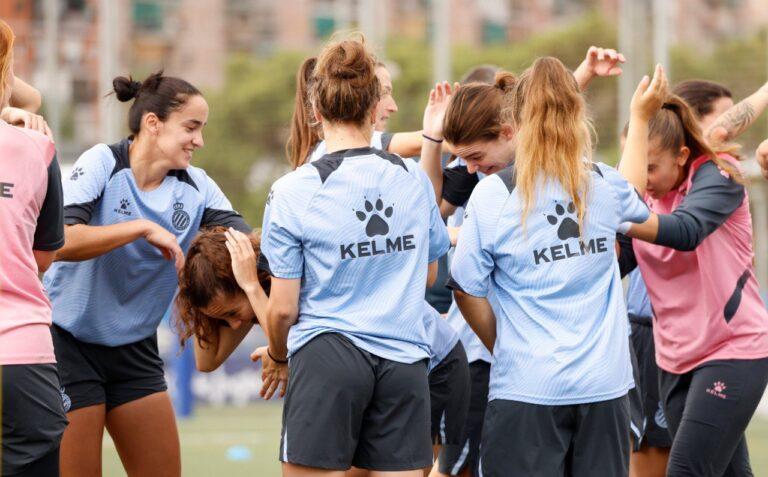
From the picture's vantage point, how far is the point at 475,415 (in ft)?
15.8

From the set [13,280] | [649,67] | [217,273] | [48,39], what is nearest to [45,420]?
[13,280]

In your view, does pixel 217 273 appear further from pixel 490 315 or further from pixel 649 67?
pixel 649 67

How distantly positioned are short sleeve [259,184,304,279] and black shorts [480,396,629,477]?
2.79 feet

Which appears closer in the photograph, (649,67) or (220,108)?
(649,67)

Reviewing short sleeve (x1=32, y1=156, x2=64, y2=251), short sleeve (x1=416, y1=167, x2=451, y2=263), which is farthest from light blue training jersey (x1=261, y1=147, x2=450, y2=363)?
short sleeve (x1=32, y1=156, x2=64, y2=251)

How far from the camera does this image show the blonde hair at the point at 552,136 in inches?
153

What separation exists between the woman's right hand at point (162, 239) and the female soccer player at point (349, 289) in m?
0.75

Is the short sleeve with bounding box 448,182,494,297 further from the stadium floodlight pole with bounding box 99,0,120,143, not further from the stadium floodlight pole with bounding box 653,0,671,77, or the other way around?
the stadium floodlight pole with bounding box 99,0,120,143

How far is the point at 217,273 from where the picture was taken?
417 cm

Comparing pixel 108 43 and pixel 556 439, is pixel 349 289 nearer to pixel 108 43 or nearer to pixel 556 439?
pixel 556 439

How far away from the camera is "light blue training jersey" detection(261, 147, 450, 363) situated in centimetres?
376

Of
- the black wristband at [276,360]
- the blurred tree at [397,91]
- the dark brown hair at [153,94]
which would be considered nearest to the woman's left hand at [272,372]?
the black wristband at [276,360]

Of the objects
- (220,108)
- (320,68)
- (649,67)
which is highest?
(320,68)

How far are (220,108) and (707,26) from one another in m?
8.08
